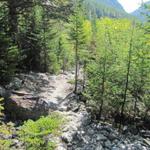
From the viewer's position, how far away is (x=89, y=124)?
37.3 m

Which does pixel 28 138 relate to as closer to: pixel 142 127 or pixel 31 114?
pixel 31 114

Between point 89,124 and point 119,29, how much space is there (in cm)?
1750

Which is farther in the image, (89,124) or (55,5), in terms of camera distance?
(55,5)

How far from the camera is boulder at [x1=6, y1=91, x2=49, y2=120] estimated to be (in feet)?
119

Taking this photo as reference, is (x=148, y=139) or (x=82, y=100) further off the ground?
(x=82, y=100)

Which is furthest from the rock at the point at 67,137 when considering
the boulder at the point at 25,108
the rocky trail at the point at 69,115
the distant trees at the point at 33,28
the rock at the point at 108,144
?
the distant trees at the point at 33,28

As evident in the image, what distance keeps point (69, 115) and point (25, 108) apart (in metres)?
4.26

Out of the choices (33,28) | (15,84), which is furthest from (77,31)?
(33,28)

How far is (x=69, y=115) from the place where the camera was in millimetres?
36781

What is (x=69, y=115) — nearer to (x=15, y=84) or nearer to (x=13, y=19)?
(x=15, y=84)

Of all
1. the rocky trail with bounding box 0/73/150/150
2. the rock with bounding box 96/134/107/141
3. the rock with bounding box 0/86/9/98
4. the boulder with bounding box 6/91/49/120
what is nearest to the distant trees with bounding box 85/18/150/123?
the rocky trail with bounding box 0/73/150/150

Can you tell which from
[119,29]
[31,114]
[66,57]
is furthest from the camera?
[66,57]

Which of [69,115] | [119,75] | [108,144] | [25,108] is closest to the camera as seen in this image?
[108,144]

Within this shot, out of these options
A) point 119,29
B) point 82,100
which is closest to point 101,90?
point 82,100
